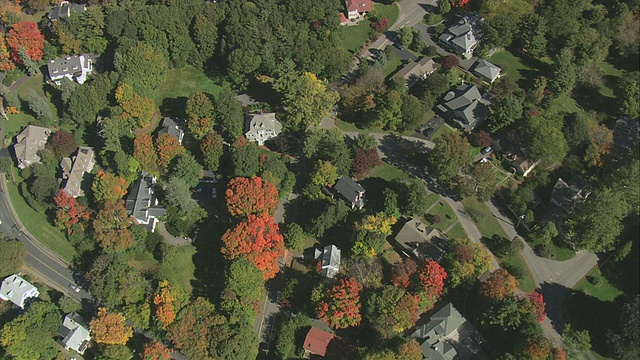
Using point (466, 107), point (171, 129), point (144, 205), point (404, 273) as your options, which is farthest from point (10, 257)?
point (466, 107)

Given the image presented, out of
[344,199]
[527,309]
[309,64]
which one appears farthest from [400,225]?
[309,64]

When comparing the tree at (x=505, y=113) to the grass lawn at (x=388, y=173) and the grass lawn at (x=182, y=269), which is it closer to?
the grass lawn at (x=388, y=173)

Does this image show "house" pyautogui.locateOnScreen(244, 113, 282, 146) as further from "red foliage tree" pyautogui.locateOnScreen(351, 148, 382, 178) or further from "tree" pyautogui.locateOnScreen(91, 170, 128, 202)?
"tree" pyautogui.locateOnScreen(91, 170, 128, 202)

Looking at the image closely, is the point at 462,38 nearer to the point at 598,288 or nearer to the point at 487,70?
the point at 487,70

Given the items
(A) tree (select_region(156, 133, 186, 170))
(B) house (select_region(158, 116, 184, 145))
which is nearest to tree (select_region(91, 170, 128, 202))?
(A) tree (select_region(156, 133, 186, 170))

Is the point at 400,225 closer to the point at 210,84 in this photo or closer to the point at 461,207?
the point at 461,207

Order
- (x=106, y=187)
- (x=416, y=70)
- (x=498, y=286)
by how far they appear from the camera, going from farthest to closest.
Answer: (x=416, y=70)
(x=106, y=187)
(x=498, y=286)
